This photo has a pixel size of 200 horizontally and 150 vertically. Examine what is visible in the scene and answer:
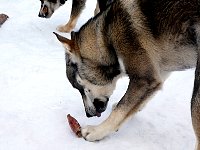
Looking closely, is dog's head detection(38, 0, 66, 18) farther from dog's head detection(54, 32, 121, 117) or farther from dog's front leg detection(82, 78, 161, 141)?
dog's front leg detection(82, 78, 161, 141)

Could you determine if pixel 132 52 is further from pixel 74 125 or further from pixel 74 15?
pixel 74 15

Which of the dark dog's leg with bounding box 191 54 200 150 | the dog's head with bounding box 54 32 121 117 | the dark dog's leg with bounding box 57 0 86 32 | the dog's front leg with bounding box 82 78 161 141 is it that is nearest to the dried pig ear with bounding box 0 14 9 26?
the dark dog's leg with bounding box 57 0 86 32

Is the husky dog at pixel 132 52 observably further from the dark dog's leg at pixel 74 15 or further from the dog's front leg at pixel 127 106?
the dark dog's leg at pixel 74 15

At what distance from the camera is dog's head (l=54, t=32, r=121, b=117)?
389 cm

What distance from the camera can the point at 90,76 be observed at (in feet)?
13.0

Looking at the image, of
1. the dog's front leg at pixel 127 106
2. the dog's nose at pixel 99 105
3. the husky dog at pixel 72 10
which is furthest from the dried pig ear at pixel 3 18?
the dog's front leg at pixel 127 106

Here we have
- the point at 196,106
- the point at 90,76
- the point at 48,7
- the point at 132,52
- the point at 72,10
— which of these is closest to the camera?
the point at 196,106

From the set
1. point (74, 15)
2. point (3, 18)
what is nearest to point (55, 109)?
point (74, 15)

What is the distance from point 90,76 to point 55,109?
0.59 meters

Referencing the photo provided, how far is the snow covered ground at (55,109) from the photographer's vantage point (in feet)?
12.5

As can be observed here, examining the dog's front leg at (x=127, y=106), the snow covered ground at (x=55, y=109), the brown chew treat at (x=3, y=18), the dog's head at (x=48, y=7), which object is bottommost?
the brown chew treat at (x=3, y=18)

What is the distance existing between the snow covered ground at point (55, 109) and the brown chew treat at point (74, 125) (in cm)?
5

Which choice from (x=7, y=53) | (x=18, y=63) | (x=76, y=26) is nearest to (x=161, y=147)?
(x=18, y=63)

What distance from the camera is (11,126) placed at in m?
4.00
